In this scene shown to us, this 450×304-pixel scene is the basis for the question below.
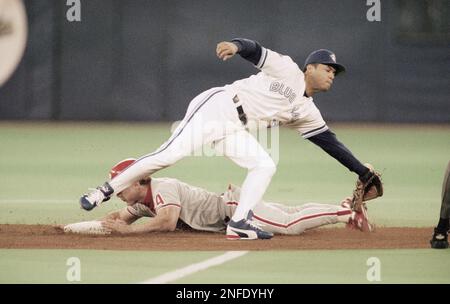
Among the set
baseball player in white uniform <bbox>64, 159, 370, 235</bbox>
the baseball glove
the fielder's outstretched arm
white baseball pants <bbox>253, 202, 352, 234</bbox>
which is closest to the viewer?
baseball player in white uniform <bbox>64, 159, 370, 235</bbox>

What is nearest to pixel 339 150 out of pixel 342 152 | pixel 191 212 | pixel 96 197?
pixel 342 152

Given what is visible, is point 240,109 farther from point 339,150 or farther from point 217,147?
point 339,150

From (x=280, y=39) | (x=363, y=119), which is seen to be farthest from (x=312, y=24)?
(x=363, y=119)

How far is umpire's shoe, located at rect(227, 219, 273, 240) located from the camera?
8.84 meters

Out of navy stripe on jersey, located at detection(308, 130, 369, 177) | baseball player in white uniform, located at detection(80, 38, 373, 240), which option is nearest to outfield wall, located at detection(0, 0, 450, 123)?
navy stripe on jersey, located at detection(308, 130, 369, 177)

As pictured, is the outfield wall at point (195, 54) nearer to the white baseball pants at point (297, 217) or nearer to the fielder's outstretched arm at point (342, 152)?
the fielder's outstretched arm at point (342, 152)

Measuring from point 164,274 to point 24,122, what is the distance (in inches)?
537

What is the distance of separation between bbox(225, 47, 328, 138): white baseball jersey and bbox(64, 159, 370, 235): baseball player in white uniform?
69 cm

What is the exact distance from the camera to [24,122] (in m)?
20.6

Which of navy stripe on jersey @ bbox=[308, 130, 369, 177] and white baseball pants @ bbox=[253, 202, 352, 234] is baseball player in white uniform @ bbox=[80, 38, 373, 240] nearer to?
white baseball pants @ bbox=[253, 202, 352, 234]

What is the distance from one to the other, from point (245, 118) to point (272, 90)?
12.5 inches

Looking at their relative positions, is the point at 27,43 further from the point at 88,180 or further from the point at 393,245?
the point at 393,245

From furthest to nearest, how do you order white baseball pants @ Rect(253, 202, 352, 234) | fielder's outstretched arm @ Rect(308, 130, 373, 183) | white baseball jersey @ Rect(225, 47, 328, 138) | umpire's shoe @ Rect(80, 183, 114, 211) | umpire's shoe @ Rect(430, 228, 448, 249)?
fielder's outstretched arm @ Rect(308, 130, 373, 183) < white baseball pants @ Rect(253, 202, 352, 234) < white baseball jersey @ Rect(225, 47, 328, 138) < umpire's shoe @ Rect(80, 183, 114, 211) < umpire's shoe @ Rect(430, 228, 448, 249)
